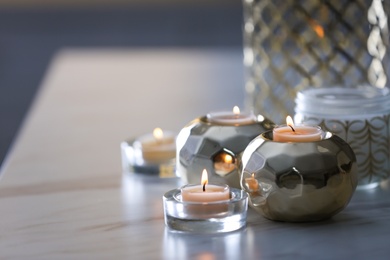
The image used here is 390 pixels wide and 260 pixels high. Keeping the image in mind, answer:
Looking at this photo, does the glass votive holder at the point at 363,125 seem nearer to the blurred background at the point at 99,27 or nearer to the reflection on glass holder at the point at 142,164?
the reflection on glass holder at the point at 142,164

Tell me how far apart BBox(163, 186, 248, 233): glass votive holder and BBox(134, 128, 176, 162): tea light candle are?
0.78 ft

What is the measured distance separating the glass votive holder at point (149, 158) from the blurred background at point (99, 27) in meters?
2.24

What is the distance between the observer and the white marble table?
0.75 m

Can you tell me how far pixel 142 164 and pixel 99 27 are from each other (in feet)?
8.25

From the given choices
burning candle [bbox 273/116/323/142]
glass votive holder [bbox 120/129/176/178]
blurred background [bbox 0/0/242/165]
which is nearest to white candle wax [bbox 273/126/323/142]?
burning candle [bbox 273/116/323/142]

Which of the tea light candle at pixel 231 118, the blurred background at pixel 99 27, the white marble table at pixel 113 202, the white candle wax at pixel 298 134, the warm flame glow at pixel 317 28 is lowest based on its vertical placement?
the white marble table at pixel 113 202

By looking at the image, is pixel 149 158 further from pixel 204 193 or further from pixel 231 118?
pixel 204 193

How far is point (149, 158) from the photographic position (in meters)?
1.02

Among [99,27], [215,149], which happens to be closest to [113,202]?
[215,149]

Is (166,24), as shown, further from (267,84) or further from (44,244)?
(44,244)

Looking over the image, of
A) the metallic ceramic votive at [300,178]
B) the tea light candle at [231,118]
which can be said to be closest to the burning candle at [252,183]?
the metallic ceramic votive at [300,178]

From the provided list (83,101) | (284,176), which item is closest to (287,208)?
(284,176)

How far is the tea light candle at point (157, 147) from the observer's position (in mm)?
1024

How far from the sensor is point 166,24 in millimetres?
3510
